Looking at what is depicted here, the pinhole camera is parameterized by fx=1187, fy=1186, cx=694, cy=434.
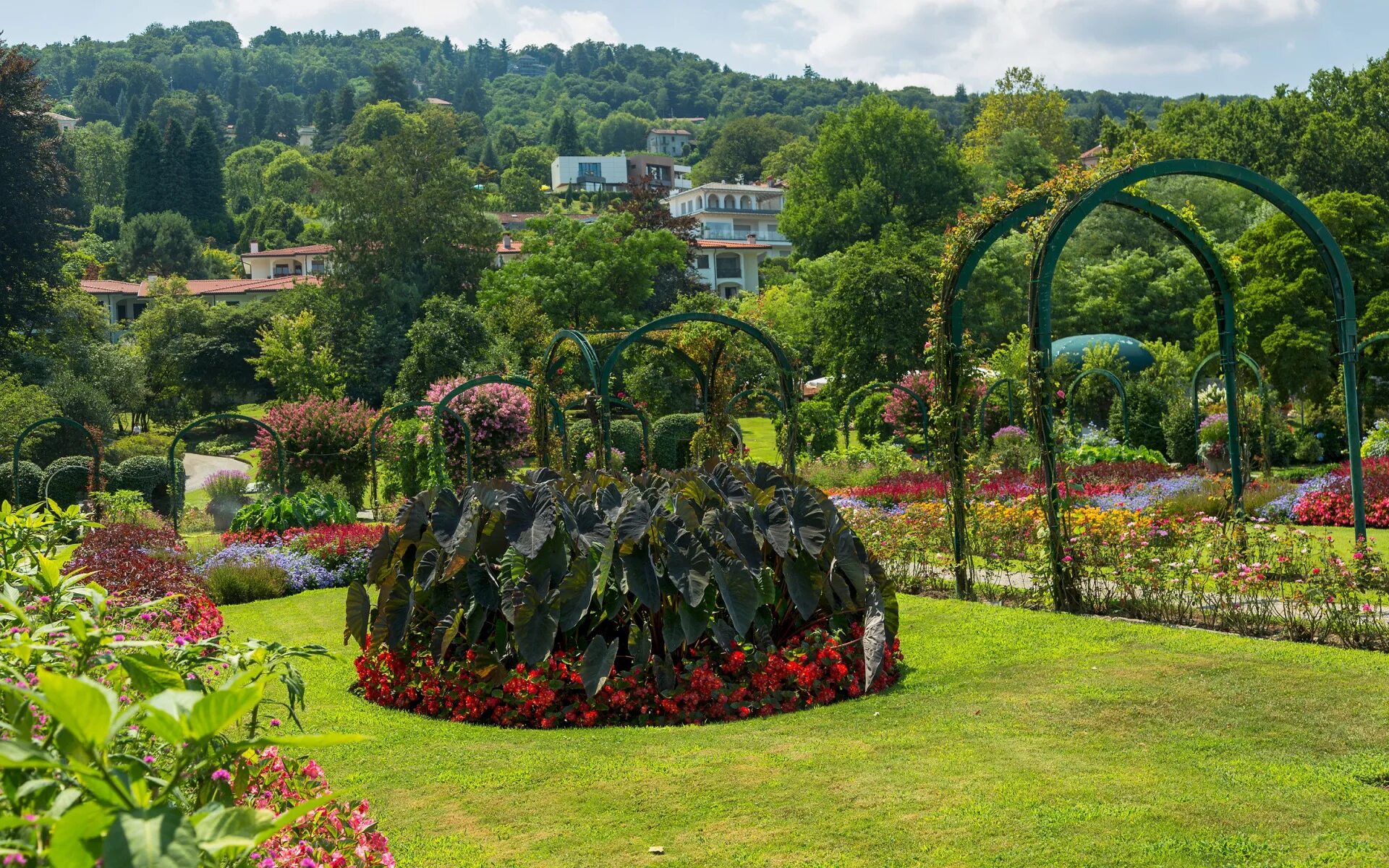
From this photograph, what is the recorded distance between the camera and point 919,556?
11109 mm

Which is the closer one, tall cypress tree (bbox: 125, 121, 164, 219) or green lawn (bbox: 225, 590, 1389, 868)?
green lawn (bbox: 225, 590, 1389, 868)

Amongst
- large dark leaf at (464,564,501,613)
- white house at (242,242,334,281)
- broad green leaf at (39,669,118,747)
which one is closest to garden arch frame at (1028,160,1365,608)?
large dark leaf at (464,564,501,613)

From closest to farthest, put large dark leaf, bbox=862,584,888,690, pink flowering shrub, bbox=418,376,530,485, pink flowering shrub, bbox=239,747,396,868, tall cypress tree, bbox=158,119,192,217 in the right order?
pink flowering shrub, bbox=239,747,396,868
large dark leaf, bbox=862,584,888,690
pink flowering shrub, bbox=418,376,530,485
tall cypress tree, bbox=158,119,192,217

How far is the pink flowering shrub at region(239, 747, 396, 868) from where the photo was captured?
2.74m

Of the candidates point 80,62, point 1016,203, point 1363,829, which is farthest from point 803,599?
point 80,62

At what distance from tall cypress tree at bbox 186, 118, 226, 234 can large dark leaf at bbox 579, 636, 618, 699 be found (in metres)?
82.7

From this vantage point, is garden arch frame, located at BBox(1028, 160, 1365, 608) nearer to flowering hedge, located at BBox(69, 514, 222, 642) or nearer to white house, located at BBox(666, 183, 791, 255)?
flowering hedge, located at BBox(69, 514, 222, 642)

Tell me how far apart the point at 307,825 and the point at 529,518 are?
3.83 metres

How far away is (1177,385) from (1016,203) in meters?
17.3

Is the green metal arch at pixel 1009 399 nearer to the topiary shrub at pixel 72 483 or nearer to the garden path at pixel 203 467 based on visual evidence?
the topiary shrub at pixel 72 483

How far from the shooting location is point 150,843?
146 centimetres

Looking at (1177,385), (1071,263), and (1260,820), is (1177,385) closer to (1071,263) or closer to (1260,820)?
(1071,263)


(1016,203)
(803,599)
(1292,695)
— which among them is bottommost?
(1292,695)

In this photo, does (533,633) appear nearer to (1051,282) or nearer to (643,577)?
(643,577)
